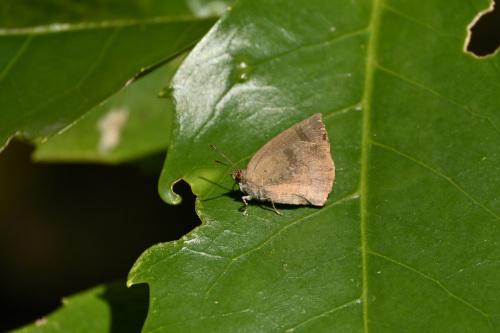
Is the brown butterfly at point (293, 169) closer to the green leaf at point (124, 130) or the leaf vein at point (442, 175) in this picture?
the leaf vein at point (442, 175)

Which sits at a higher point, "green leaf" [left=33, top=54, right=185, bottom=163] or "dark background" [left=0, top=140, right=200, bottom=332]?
"green leaf" [left=33, top=54, right=185, bottom=163]

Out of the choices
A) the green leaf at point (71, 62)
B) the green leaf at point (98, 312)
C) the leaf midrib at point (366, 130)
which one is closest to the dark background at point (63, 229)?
the green leaf at point (98, 312)

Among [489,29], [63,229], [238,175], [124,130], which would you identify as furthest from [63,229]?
[489,29]

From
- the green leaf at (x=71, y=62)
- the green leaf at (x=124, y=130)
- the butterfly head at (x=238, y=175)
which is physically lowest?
the green leaf at (x=124, y=130)

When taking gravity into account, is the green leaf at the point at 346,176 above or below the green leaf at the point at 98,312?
above

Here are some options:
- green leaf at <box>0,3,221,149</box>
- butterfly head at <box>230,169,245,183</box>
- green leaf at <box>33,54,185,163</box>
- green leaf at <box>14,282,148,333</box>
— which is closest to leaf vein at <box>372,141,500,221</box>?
butterfly head at <box>230,169,245,183</box>

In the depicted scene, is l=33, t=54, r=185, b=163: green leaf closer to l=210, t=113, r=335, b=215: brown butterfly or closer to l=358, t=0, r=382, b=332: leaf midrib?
l=210, t=113, r=335, b=215: brown butterfly

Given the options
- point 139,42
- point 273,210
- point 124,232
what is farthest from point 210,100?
point 124,232
